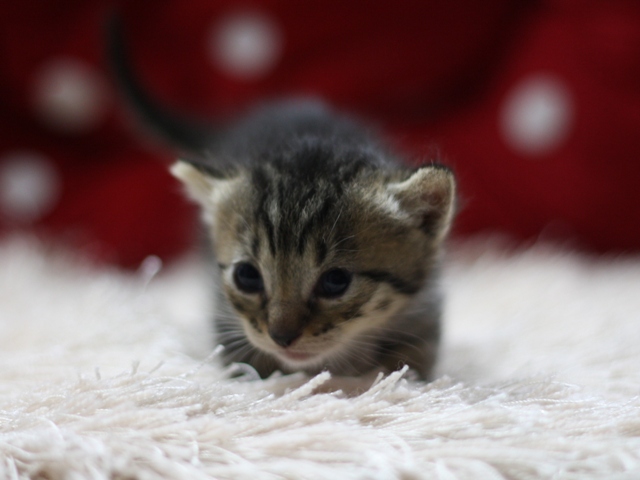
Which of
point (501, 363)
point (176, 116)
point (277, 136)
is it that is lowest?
point (501, 363)

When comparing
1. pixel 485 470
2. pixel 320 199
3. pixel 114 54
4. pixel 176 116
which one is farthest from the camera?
pixel 176 116

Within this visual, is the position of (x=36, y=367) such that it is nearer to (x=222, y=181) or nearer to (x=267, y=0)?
(x=222, y=181)

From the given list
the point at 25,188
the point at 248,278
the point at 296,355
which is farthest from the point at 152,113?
the point at 296,355

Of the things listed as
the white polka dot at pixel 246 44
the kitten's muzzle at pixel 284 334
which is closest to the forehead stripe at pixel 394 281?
the kitten's muzzle at pixel 284 334

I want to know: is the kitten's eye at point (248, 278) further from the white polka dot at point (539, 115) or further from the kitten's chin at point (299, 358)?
the white polka dot at point (539, 115)

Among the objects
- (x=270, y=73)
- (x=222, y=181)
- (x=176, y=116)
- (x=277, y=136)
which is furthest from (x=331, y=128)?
(x=270, y=73)

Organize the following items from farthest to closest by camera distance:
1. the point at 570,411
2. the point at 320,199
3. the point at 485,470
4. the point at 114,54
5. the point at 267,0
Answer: the point at 267,0, the point at 114,54, the point at 320,199, the point at 570,411, the point at 485,470
